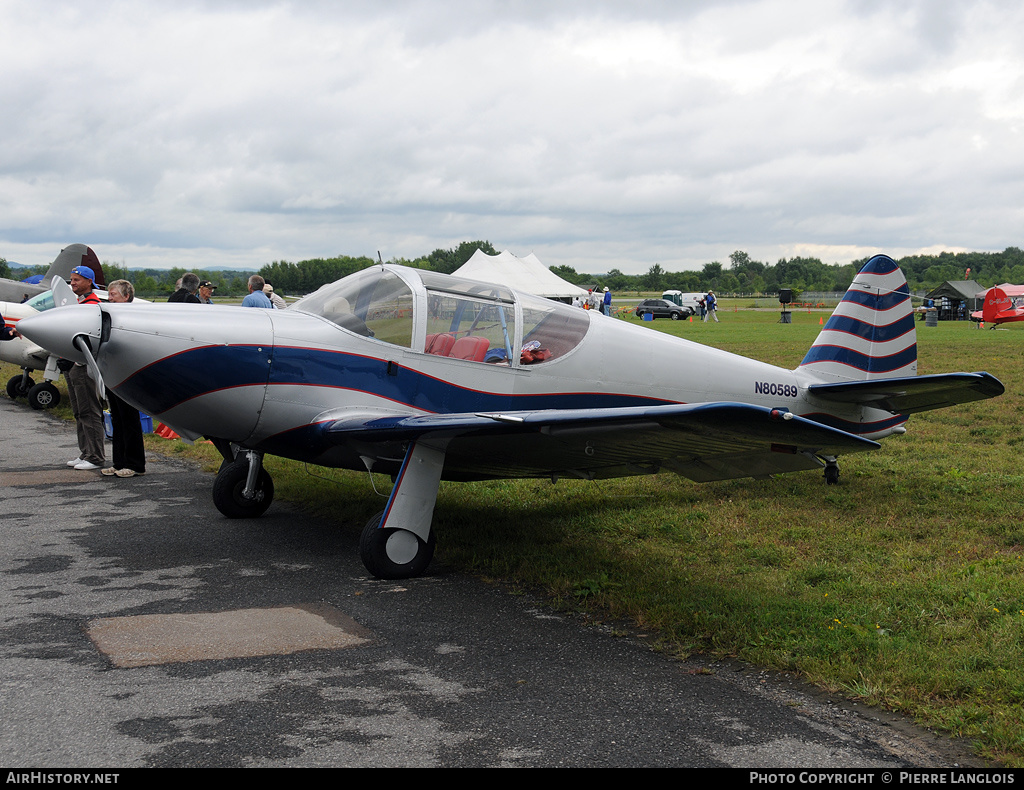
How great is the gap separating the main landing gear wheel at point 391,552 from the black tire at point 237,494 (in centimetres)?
204

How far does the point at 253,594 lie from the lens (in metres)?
5.05

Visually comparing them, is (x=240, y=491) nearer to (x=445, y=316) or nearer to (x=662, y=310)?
(x=445, y=316)

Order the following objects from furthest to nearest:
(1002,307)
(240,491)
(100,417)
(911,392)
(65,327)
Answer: (1002,307) → (100,417) → (240,491) → (911,392) → (65,327)

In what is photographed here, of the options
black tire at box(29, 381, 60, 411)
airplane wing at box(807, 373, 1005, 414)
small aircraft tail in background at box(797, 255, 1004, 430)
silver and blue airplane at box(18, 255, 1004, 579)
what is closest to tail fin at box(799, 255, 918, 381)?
small aircraft tail in background at box(797, 255, 1004, 430)

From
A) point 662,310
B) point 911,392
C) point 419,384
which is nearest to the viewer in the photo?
point 419,384

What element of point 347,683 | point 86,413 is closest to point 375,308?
point 347,683

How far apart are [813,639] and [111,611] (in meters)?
3.76

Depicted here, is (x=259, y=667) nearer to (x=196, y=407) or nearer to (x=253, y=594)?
(x=253, y=594)

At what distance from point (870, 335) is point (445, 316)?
4248 millimetres

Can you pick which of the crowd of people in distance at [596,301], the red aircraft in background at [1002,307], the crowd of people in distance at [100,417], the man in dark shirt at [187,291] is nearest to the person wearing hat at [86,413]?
the crowd of people in distance at [100,417]

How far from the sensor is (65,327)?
529 cm

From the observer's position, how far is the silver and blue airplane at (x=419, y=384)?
5207mm

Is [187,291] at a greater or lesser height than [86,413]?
greater
